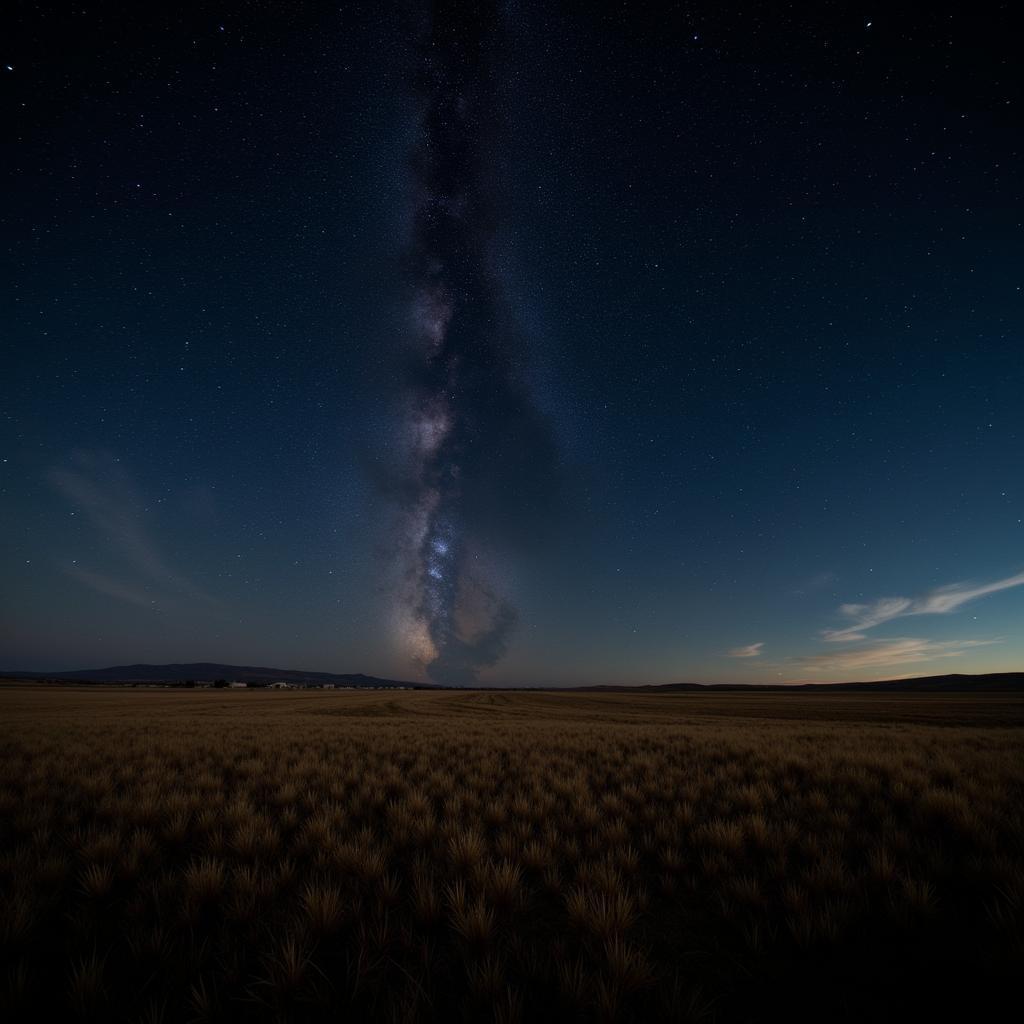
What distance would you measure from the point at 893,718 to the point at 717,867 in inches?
1588

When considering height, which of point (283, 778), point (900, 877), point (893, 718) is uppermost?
point (900, 877)

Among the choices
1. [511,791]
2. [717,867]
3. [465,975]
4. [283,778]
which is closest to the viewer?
[465,975]

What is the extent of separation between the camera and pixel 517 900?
4.00 m

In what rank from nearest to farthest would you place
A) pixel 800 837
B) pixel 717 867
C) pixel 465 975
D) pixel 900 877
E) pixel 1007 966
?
1. pixel 1007 966
2. pixel 465 975
3. pixel 900 877
4. pixel 717 867
5. pixel 800 837

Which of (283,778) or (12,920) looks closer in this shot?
(12,920)

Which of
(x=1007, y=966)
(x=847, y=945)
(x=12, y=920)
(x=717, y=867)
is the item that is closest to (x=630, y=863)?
(x=717, y=867)

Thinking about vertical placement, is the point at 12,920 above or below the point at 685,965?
above

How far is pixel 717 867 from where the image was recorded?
4.55 meters

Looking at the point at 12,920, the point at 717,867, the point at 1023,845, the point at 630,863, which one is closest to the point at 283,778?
the point at 12,920

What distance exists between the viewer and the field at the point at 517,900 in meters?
2.82

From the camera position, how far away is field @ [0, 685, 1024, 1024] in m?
2.82

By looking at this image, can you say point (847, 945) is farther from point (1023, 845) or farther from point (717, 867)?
point (1023, 845)

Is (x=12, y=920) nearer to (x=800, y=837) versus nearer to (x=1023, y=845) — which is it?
(x=800, y=837)

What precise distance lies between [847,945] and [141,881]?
565cm
